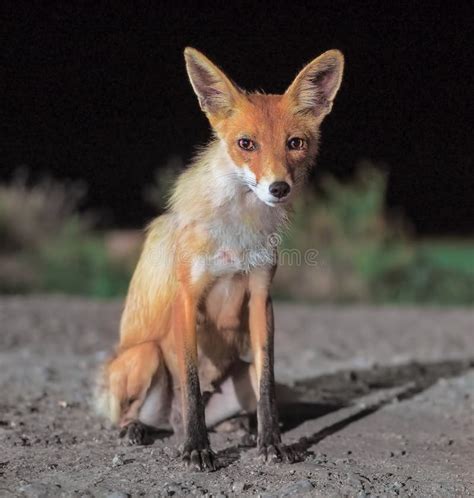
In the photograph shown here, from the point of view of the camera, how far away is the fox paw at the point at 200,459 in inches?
150

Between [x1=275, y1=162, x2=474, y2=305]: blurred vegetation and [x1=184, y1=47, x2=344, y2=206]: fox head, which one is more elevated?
[x1=184, y1=47, x2=344, y2=206]: fox head

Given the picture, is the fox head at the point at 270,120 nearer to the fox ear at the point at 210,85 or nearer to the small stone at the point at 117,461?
the fox ear at the point at 210,85

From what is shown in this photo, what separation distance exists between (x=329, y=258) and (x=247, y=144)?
6983 mm

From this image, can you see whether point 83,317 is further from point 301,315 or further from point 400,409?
point 400,409

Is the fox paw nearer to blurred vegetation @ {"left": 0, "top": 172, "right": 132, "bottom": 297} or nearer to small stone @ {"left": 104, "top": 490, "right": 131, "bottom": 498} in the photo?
small stone @ {"left": 104, "top": 490, "right": 131, "bottom": 498}

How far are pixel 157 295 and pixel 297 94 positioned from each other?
4.10 ft

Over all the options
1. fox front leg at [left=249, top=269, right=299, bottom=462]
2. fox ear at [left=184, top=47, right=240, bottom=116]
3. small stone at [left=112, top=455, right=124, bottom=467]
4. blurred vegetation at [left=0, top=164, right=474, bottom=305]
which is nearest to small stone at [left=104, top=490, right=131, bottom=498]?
small stone at [left=112, top=455, right=124, bottom=467]

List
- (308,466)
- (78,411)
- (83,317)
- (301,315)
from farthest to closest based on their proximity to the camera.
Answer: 1. (301,315)
2. (83,317)
3. (78,411)
4. (308,466)

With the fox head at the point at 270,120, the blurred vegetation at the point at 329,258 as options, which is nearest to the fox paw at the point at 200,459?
the fox head at the point at 270,120

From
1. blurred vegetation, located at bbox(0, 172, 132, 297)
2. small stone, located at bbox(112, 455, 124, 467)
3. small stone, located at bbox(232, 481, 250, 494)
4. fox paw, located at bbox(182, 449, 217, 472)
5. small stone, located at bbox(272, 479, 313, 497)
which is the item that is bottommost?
blurred vegetation, located at bbox(0, 172, 132, 297)

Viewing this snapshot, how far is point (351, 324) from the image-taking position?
8539mm

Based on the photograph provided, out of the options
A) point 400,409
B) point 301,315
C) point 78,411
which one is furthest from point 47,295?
point 400,409

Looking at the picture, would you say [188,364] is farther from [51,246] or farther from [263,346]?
[51,246]

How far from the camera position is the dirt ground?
3654 mm
